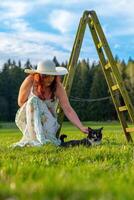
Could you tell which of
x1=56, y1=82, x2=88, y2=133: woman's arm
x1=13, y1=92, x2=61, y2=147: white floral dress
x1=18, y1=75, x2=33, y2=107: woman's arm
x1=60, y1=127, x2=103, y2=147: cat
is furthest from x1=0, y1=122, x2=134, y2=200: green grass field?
x1=56, y1=82, x2=88, y2=133: woman's arm

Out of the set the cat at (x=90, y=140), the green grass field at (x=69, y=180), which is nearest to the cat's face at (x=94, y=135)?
the cat at (x=90, y=140)

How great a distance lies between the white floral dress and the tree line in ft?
313

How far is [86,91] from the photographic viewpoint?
119688 millimetres

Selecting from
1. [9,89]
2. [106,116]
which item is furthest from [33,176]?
[9,89]

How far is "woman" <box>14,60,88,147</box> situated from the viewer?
1046 cm

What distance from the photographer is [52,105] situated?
11.1 meters

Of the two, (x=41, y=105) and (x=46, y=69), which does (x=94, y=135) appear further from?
(x=46, y=69)

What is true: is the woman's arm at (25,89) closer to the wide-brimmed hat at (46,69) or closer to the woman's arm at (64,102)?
the wide-brimmed hat at (46,69)

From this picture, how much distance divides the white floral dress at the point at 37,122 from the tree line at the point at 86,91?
95438mm

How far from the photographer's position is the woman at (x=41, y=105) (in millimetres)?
10461

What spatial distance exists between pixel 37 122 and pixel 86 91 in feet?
359

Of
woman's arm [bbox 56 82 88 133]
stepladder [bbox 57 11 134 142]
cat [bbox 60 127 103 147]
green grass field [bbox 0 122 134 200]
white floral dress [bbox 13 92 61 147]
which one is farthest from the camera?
stepladder [bbox 57 11 134 142]

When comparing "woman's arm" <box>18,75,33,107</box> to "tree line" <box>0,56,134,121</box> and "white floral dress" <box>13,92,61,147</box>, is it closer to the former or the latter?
"white floral dress" <box>13,92,61,147</box>

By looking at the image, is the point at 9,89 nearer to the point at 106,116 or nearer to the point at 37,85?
the point at 106,116
